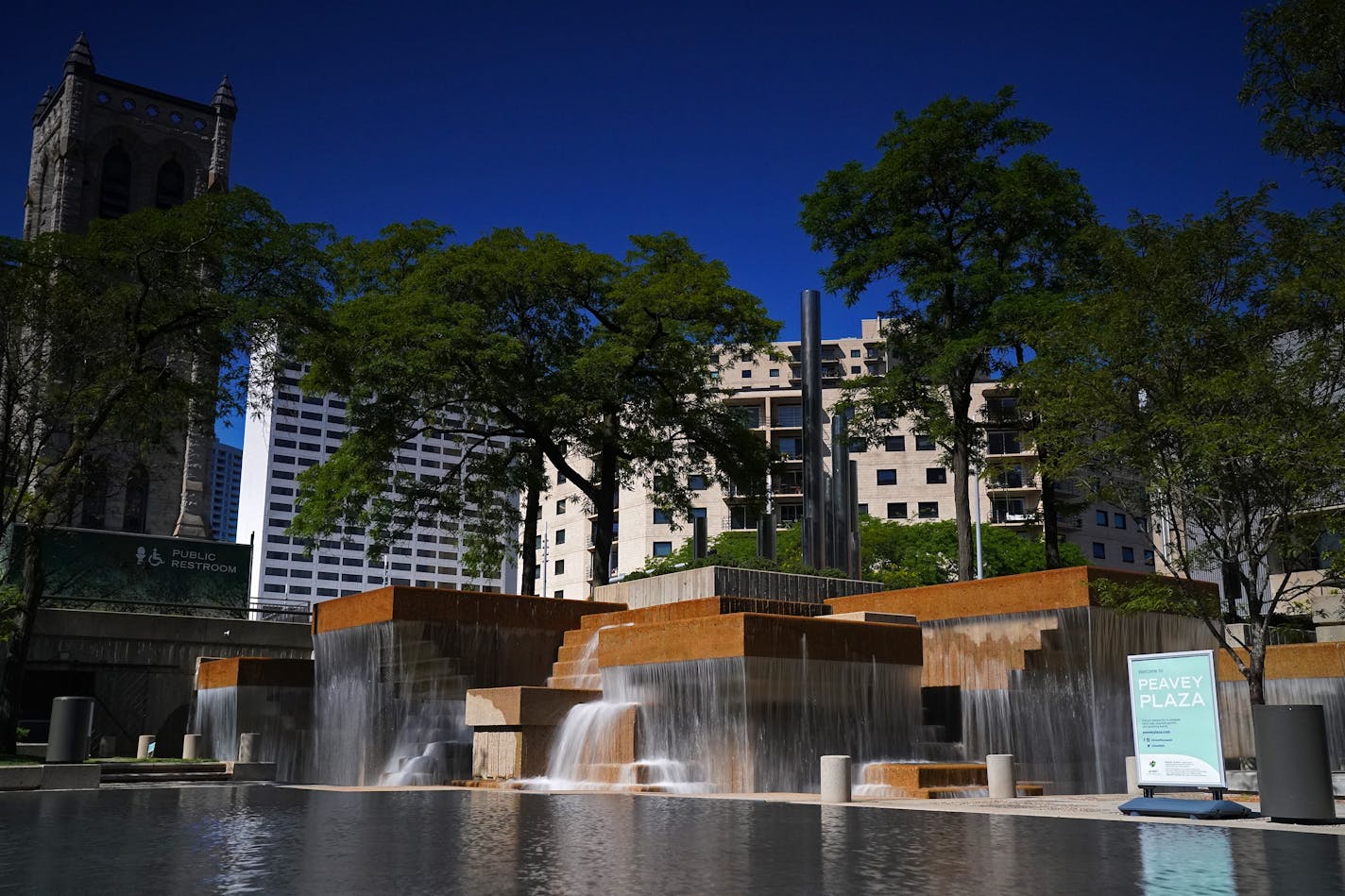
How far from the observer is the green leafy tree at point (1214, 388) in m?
18.3

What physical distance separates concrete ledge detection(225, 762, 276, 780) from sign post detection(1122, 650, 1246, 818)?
17.1m

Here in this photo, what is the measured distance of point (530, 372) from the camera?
3050 centimetres

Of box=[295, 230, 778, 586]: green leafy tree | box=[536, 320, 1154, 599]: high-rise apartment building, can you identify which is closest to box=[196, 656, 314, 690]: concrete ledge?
box=[295, 230, 778, 586]: green leafy tree

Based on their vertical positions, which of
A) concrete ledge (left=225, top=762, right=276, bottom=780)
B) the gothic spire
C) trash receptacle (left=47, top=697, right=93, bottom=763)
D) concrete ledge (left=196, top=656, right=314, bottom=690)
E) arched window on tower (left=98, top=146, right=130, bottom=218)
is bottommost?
concrete ledge (left=225, top=762, right=276, bottom=780)

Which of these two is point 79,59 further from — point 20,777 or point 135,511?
point 20,777

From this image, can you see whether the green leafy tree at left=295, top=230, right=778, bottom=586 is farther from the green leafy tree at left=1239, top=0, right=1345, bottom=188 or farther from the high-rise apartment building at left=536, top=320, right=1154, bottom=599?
the high-rise apartment building at left=536, top=320, right=1154, bottom=599

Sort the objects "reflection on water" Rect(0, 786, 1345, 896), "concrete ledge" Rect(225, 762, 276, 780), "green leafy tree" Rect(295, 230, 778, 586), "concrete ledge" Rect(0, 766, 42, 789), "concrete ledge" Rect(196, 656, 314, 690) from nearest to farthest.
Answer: "reflection on water" Rect(0, 786, 1345, 896) → "concrete ledge" Rect(0, 766, 42, 789) → "concrete ledge" Rect(225, 762, 276, 780) → "concrete ledge" Rect(196, 656, 314, 690) → "green leafy tree" Rect(295, 230, 778, 586)

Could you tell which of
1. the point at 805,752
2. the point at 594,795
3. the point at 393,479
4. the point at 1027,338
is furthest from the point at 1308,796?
the point at 393,479

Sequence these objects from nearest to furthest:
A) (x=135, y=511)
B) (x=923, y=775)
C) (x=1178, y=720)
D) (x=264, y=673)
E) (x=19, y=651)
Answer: (x=1178, y=720) → (x=923, y=775) → (x=19, y=651) → (x=264, y=673) → (x=135, y=511)

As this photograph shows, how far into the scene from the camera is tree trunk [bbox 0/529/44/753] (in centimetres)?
2186

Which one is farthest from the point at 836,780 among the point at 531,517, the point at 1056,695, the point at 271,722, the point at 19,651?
the point at 531,517

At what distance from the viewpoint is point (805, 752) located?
18891 mm

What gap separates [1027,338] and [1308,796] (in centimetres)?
1296

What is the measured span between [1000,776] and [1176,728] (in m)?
2.98
